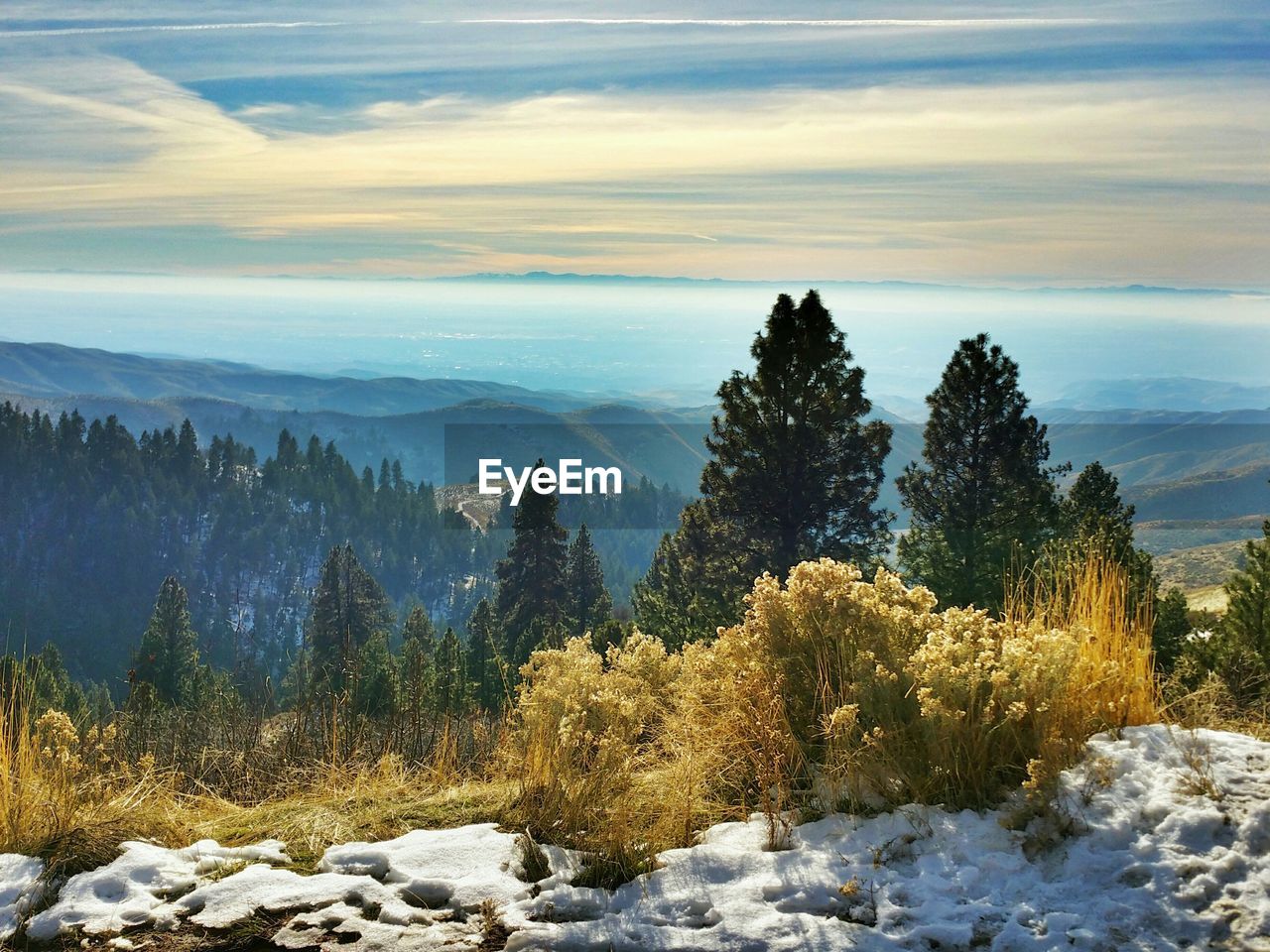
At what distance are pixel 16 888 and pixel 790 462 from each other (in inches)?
1154

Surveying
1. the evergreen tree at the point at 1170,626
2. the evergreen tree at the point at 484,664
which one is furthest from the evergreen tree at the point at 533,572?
the evergreen tree at the point at 1170,626

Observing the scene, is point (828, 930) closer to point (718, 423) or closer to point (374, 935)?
point (374, 935)

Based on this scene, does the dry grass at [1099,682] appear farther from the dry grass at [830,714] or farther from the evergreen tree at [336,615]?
the evergreen tree at [336,615]

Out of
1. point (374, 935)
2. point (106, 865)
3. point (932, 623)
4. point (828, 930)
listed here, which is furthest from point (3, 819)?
point (932, 623)

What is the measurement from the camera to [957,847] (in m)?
5.02

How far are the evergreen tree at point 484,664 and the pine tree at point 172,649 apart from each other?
62.1ft

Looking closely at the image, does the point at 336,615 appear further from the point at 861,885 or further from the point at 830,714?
the point at 861,885

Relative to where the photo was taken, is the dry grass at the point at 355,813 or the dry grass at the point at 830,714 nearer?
the dry grass at the point at 830,714

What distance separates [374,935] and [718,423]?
2965 cm

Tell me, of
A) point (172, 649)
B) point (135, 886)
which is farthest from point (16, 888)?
point (172, 649)

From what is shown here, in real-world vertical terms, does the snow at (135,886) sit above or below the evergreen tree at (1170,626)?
above

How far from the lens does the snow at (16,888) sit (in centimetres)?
506

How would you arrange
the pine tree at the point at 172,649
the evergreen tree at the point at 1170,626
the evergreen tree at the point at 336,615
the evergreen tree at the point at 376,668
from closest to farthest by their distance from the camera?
the evergreen tree at the point at 1170,626 < the evergreen tree at the point at 376,668 < the evergreen tree at the point at 336,615 < the pine tree at the point at 172,649

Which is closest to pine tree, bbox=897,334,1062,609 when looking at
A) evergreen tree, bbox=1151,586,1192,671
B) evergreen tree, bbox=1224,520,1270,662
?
evergreen tree, bbox=1151,586,1192,671
